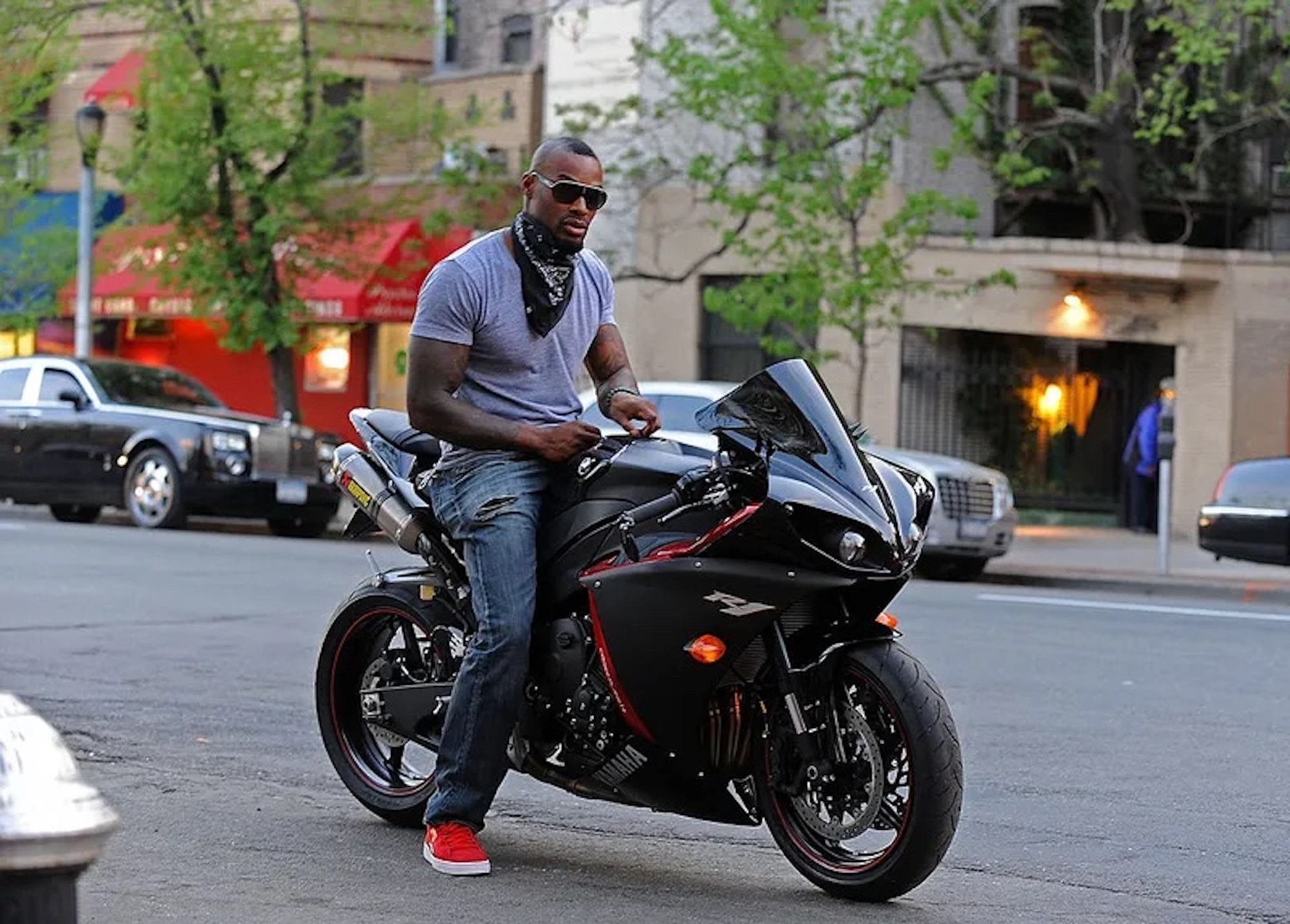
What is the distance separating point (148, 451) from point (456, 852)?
58.9 feet

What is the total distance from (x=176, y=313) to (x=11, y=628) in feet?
72.8

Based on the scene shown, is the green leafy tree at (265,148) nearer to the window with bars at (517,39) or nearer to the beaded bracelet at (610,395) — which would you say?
the window with bars at (517,39)

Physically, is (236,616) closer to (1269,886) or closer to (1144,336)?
(1269,886)

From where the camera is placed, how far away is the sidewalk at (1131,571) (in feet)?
67.4

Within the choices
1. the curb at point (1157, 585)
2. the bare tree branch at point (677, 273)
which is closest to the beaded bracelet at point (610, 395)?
the curb at point (1157, 585)

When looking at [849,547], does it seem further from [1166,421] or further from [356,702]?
[1166,421]

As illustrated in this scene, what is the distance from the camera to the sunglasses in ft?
20.7

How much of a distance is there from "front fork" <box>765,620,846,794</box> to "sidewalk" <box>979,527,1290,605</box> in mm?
14439

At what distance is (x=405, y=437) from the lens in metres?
6.98

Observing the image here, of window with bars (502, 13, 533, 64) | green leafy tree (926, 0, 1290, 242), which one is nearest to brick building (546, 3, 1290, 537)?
green leafy tree (926, 0, 1290, 242)

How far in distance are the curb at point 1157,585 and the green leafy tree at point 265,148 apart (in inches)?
420

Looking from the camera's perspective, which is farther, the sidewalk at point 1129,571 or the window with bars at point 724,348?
the window with bars at point 724,348

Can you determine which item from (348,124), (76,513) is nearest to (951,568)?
(76,513)

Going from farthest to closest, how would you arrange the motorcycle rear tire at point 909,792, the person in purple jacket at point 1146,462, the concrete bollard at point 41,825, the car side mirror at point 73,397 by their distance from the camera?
the person in purple jacket at point 1146,462, the car side mirror at point 73,397, the motorcycle rear tire at point 909,792, the concrete bollard at point 41,825
